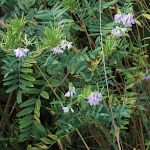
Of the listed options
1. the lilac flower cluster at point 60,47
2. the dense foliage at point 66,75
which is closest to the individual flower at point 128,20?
the dense foliage at point 66,75

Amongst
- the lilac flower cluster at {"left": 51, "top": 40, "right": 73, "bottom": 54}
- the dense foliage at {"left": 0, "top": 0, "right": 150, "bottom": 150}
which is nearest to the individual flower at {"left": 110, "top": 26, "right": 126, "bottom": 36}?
the dense foliage at {"left": 0, "top": 0, "right": 150, "bottom": 150}

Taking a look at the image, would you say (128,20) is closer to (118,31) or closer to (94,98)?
(118,31)

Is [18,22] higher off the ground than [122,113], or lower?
higher

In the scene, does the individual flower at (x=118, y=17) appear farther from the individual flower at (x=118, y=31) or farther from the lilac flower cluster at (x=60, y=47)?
the lilac flower cluster at (x=60, y=47)

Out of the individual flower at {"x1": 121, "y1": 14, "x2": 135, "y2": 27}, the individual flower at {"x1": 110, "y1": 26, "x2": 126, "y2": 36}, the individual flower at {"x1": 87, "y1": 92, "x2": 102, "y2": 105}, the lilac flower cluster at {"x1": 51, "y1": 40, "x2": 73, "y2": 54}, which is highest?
the individual flower at {"x1": 121, "y1": 14, "x2": 135, "y2": 27}

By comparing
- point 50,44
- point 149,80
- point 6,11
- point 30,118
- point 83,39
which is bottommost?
point 30,118

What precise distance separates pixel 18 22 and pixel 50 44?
139 millimetres

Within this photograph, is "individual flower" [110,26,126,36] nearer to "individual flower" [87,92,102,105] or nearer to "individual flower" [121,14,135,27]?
"individual flower" [121,14,135,27]

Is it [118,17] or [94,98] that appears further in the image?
[118,17]

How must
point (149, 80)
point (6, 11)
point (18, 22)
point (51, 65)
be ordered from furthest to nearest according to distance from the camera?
point (6, 11)
point (149, 80)
point (51, 65)
point (18, 22)

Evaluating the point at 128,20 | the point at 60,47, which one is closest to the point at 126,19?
the point at 128,20

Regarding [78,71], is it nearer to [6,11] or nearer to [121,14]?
[121,14]

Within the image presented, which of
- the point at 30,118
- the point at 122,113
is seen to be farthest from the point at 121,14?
the point at 30,118

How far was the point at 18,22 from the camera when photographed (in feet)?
2.31
